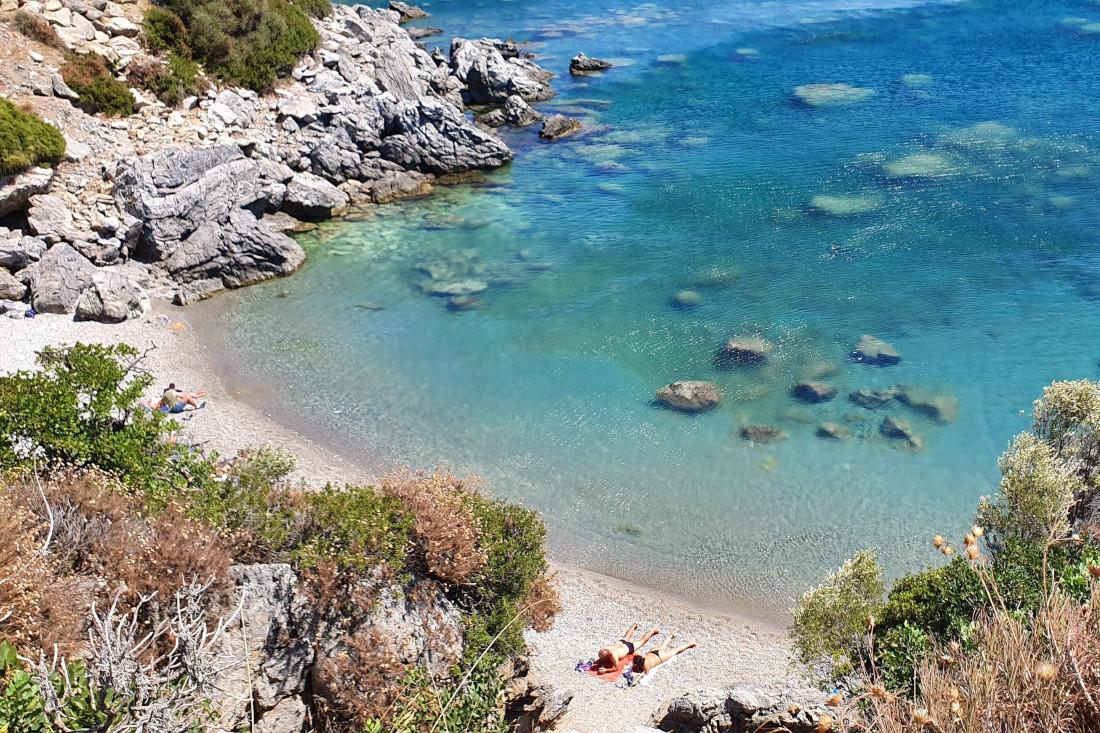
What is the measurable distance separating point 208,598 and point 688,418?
18562mm

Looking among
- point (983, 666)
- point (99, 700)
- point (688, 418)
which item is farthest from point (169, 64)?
point (983, 666)

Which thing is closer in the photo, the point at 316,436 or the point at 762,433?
the point at 762,433

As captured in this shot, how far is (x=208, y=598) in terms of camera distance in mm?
12703

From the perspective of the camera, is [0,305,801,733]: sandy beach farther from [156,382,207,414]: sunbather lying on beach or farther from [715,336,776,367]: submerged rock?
[715,336,776,367]: submerged rock

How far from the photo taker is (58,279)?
32.4 m

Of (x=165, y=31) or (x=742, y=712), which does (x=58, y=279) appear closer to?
(x=165, y=31)

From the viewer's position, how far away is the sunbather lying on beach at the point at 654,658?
19.5 metres

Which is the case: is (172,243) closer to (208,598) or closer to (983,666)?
(208,598)

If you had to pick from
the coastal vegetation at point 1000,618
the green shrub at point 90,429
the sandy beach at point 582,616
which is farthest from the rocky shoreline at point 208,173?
the coastal vegetation at point 1000,618

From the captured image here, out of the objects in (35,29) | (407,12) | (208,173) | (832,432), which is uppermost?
(35,29)

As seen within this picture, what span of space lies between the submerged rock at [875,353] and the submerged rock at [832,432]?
4.18m

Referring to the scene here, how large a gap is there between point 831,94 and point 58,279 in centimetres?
4803

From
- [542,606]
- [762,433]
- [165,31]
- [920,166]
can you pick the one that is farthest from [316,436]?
[920,166]

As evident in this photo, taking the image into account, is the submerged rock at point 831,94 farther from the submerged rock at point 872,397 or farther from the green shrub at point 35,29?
the green shrub at point 35,29
